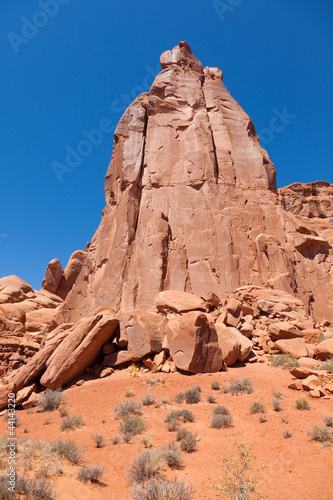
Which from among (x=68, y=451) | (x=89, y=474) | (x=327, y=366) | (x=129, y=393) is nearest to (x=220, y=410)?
(x=129, y=393)

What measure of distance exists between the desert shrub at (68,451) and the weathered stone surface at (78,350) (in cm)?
694

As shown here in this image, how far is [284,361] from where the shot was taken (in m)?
13.7

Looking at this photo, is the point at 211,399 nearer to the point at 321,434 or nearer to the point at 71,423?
the point at 321,434

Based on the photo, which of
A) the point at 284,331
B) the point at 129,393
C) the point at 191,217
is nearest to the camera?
the point at 129,393

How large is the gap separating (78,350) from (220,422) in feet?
25.8

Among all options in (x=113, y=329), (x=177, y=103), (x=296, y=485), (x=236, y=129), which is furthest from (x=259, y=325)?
(x=177, y=103)

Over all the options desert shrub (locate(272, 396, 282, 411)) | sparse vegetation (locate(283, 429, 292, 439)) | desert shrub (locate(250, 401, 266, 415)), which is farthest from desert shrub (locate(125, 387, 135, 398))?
sparse vegetation (locate(283, 429, 292, 439))

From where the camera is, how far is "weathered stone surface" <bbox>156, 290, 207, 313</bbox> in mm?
16141

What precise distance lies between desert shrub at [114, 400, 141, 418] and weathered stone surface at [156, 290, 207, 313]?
6.51 metres

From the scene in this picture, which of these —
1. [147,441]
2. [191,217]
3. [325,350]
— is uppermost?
[191,217]

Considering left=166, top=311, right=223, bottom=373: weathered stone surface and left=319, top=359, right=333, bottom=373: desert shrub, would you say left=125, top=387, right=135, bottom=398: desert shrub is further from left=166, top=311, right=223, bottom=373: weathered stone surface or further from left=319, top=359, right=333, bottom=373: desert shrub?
left=319, top=359, right=333, bottom=373: desert shrub

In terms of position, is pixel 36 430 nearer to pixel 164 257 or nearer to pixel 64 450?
pixel 64 450

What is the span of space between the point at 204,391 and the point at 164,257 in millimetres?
12108

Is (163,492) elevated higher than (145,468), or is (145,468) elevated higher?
(163,492)
